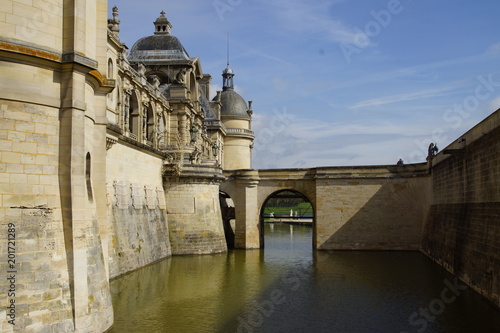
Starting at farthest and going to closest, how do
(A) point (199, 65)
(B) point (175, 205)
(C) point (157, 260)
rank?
1. (A) point (199, 65)
2. (B) point (175, 205)
3. (C) point (157, 260)

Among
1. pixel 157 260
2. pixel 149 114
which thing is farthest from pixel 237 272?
pixel 149 114

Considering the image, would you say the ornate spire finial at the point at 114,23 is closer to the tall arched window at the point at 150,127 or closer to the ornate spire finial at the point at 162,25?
the tall arched window at the point at 150,127

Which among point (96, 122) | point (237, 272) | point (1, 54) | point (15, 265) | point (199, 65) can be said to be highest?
point (199, 65)

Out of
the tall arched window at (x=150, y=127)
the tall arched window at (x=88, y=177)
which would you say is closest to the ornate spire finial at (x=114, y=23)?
the tall arched window at (x=150, y=127)

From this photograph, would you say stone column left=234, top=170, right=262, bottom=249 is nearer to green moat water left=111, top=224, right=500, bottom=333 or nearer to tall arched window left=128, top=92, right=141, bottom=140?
green moat water left=111, top=224, right=500, bottom=333

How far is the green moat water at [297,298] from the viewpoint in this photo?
15.2 meters

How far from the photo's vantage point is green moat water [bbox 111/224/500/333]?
15164mm

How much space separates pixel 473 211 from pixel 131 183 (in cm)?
1576

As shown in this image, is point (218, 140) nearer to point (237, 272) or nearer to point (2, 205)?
point (237, 272)

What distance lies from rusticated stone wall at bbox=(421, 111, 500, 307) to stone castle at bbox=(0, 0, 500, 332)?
81 mm

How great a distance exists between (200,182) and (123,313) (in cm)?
1630

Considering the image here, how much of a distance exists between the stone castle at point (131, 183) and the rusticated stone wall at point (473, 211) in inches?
3.2

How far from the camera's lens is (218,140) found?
50.5 metres

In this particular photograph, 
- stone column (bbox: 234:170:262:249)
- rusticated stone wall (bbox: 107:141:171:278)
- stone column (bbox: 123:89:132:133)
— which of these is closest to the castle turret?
stone column (bbox: 234:170:262:249)
